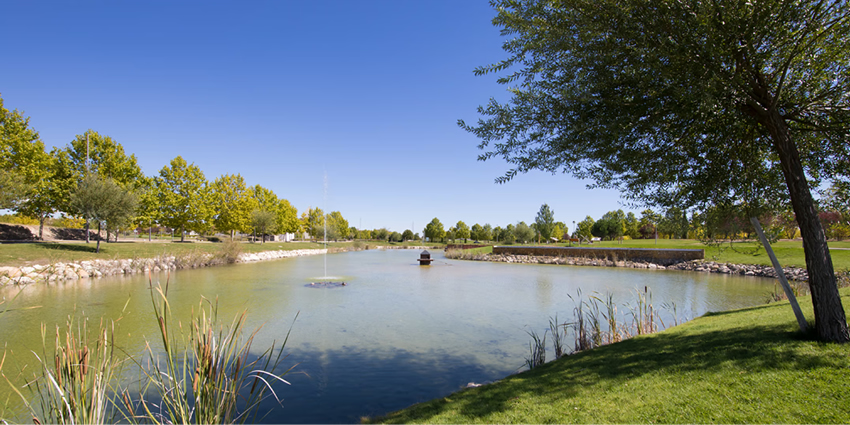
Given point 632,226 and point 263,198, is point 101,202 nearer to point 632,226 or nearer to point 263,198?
point 263,198

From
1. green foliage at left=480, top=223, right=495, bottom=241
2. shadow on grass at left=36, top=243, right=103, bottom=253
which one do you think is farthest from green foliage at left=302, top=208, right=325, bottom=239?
shadow on grass at left=36, top=243, right=103, bottom=253

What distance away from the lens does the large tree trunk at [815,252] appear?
4.52 m

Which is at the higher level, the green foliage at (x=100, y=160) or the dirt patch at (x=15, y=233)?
the green foliage at (x=100, y=160)

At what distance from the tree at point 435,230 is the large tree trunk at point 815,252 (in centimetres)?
9671

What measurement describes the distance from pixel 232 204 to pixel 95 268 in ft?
91.3

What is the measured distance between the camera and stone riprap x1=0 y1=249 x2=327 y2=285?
15.7 meters

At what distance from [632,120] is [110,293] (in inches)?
708

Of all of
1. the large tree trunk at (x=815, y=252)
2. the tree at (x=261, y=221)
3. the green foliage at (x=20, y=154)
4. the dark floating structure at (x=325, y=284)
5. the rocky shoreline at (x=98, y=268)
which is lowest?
the dark floating structure at (x=325, y=284)

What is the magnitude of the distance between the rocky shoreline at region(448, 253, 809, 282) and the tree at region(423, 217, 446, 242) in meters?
57.7

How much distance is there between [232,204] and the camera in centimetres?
4612

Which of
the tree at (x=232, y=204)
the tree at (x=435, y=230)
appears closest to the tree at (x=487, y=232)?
the tree at (x=435, y=230)

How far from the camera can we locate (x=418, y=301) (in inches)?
560

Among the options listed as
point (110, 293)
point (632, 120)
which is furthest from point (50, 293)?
point (632, 120)

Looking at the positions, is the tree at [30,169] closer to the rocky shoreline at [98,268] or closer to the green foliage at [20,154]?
the green foliage at [20,154]
